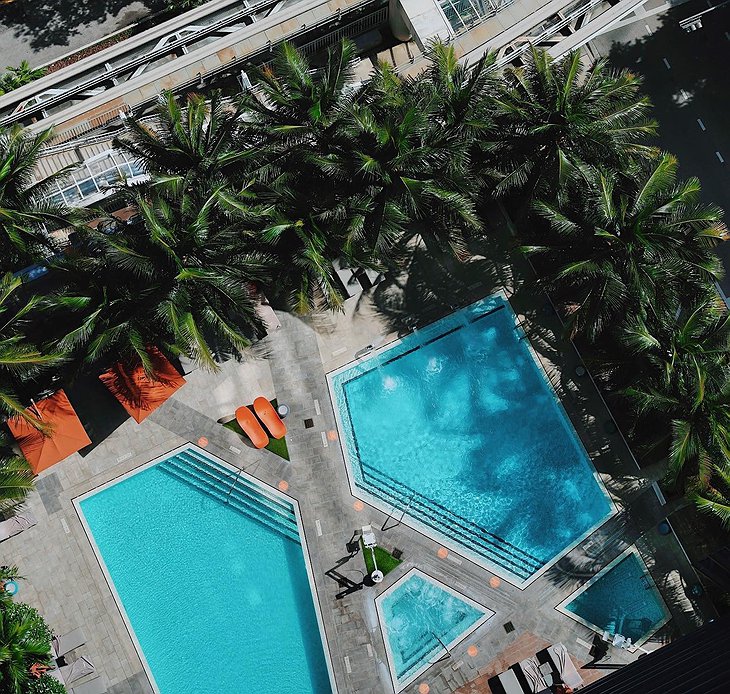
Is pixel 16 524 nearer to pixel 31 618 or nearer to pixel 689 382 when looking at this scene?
pixel 31 618

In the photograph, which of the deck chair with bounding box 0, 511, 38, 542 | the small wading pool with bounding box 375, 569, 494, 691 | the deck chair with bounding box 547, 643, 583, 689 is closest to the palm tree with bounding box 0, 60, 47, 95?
the deck chair with bounding box 0, 511, 38, 542

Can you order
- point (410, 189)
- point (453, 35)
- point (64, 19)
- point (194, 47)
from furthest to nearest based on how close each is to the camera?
point (64, 19) < point (194, 47) < point (453, 35) < point (410, 189)

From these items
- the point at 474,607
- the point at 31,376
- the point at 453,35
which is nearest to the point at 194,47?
the point at 453,35

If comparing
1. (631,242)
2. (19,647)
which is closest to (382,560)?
A: (19,647)

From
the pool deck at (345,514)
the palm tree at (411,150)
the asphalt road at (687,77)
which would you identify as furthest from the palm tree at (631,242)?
the asphalt road at (687,77)

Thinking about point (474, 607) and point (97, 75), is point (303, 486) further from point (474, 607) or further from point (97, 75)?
point (97, 75)

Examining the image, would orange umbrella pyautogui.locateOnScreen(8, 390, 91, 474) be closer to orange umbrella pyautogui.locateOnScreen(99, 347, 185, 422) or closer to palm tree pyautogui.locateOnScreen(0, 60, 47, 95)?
orange umbrella pyautogui.locateOnScreen(99, 347, 185, 422)

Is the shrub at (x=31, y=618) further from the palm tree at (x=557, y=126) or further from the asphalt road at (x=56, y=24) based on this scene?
the asphalt road at (x=56, y=24)
